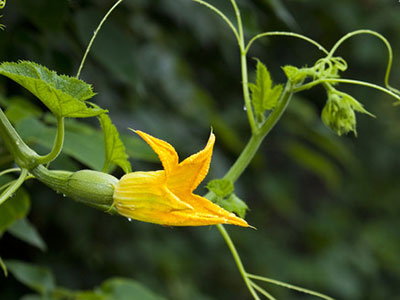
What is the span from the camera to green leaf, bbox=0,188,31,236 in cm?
103

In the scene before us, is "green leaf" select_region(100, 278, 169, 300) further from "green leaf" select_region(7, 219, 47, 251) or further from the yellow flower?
the yellow flower

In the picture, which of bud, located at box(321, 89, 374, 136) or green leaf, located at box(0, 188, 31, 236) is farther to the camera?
green leaf, located at box(0, 188, 31, 236)

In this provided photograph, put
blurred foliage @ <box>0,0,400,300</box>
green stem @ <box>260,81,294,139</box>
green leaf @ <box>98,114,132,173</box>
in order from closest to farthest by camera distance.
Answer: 1. green leaf @ <box>98,114,132,173</box>
2. green stem @ <box>260,81,294,139</box>
3. blurred foliage @ <box>0,0,400,300</box>

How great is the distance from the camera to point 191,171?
642mm

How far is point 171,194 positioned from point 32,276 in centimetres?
72

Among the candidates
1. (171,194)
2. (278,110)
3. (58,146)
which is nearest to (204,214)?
(171,194)

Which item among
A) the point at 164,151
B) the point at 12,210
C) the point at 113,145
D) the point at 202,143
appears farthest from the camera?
the point at 202,143

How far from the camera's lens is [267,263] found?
3.11m

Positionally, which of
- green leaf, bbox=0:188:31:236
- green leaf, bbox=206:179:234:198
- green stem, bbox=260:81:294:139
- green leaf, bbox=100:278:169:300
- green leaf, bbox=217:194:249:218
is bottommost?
green leaf, bbox=100:278:169:300

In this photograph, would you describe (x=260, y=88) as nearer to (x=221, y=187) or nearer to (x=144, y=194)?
(x=221, y=187)

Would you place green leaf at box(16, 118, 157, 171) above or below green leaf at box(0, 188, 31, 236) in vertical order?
above

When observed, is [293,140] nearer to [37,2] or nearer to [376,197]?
[37,2]

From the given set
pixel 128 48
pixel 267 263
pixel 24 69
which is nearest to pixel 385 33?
A: pixel 267 263

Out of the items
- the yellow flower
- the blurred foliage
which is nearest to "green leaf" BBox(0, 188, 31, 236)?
the blurred foliage
